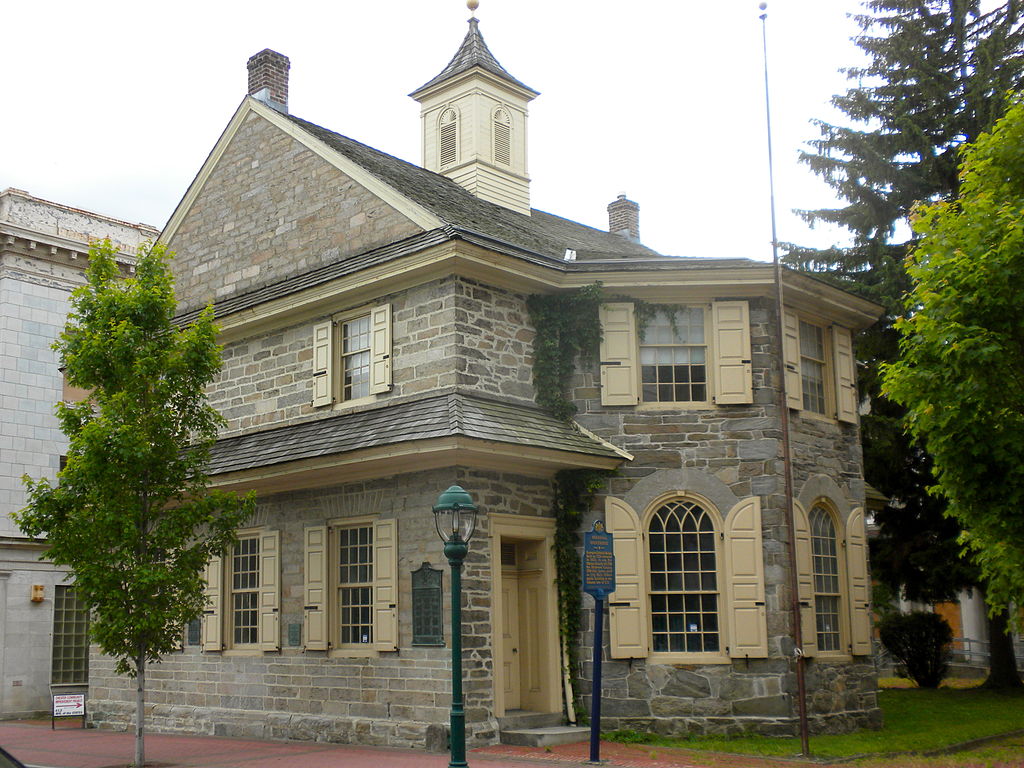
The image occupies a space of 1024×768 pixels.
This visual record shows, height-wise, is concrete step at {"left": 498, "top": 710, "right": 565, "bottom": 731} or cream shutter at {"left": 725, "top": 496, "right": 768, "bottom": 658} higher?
cream shutter at {"left": 725, "top": 496, "right": 768, "bottom": 658}

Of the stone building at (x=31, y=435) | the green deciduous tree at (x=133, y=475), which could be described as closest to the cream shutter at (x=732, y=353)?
the green deciduous tree at (x=133, y=475)

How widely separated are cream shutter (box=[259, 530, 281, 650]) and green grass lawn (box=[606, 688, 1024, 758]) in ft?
16.7

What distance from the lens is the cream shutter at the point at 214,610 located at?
17.0 meters

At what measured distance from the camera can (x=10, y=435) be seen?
83.6 ft

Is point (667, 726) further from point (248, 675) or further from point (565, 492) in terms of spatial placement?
point (248, 675)

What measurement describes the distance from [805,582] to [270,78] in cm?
1253

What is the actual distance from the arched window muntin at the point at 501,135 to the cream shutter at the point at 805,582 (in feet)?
31.7

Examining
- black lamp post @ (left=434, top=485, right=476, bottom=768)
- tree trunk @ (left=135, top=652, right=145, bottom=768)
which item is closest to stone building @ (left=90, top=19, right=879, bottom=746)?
black lamp post @ (left=434, top=485, right=476, bottom=768)

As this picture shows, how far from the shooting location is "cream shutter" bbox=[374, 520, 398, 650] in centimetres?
1438

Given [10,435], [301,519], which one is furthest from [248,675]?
[10,435]

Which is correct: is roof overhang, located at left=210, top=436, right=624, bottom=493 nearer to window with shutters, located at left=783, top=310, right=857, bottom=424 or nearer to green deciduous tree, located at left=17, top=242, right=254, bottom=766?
green deciduous tree, located at left=17, top=242, right=254, bottom=766

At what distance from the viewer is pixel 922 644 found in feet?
77.0

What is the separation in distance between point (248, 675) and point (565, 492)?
543 centimetres

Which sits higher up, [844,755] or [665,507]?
[665,507]
